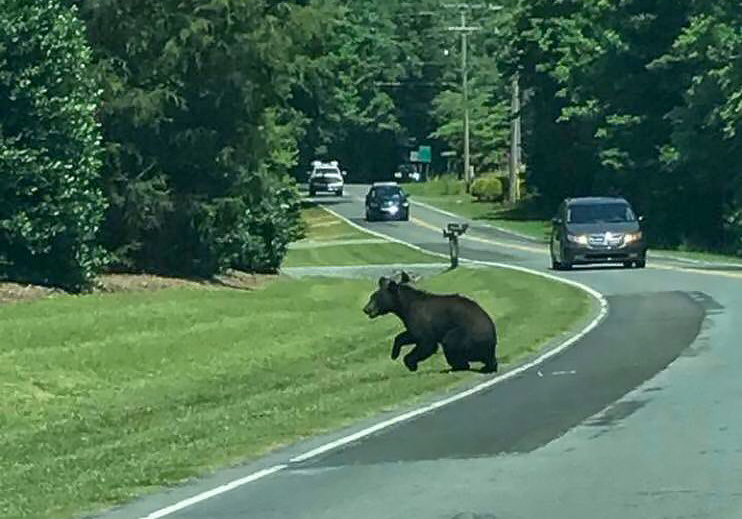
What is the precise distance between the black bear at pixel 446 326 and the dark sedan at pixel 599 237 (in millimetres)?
21709

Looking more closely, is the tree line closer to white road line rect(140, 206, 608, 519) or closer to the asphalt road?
white road line rect(140, 206, 608, 519)

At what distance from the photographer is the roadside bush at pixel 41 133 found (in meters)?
32.2

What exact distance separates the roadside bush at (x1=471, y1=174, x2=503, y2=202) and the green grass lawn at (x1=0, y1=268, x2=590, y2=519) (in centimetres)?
6294

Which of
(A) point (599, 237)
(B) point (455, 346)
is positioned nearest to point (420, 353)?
(B) point (455, 346)

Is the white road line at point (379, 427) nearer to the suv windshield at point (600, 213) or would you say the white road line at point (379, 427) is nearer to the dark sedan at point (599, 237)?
the dark sedan at point (599, 237)

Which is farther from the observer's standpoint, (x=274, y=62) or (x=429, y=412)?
(x=274, y=62)

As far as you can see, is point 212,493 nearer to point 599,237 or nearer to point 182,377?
point 182,377

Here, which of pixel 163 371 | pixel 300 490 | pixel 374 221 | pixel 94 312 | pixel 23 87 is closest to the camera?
pixel 300 490

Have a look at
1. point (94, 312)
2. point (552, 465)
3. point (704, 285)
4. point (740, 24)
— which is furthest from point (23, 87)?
point (740, 24)

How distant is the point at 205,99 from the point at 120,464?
82.4 ft

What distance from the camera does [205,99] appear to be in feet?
132

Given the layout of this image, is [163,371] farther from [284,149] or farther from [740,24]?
[740,24]

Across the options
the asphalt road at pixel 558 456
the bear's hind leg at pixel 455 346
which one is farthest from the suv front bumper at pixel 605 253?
the bear's hind leg at pixel 455 346

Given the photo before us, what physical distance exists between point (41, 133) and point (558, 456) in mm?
19503
